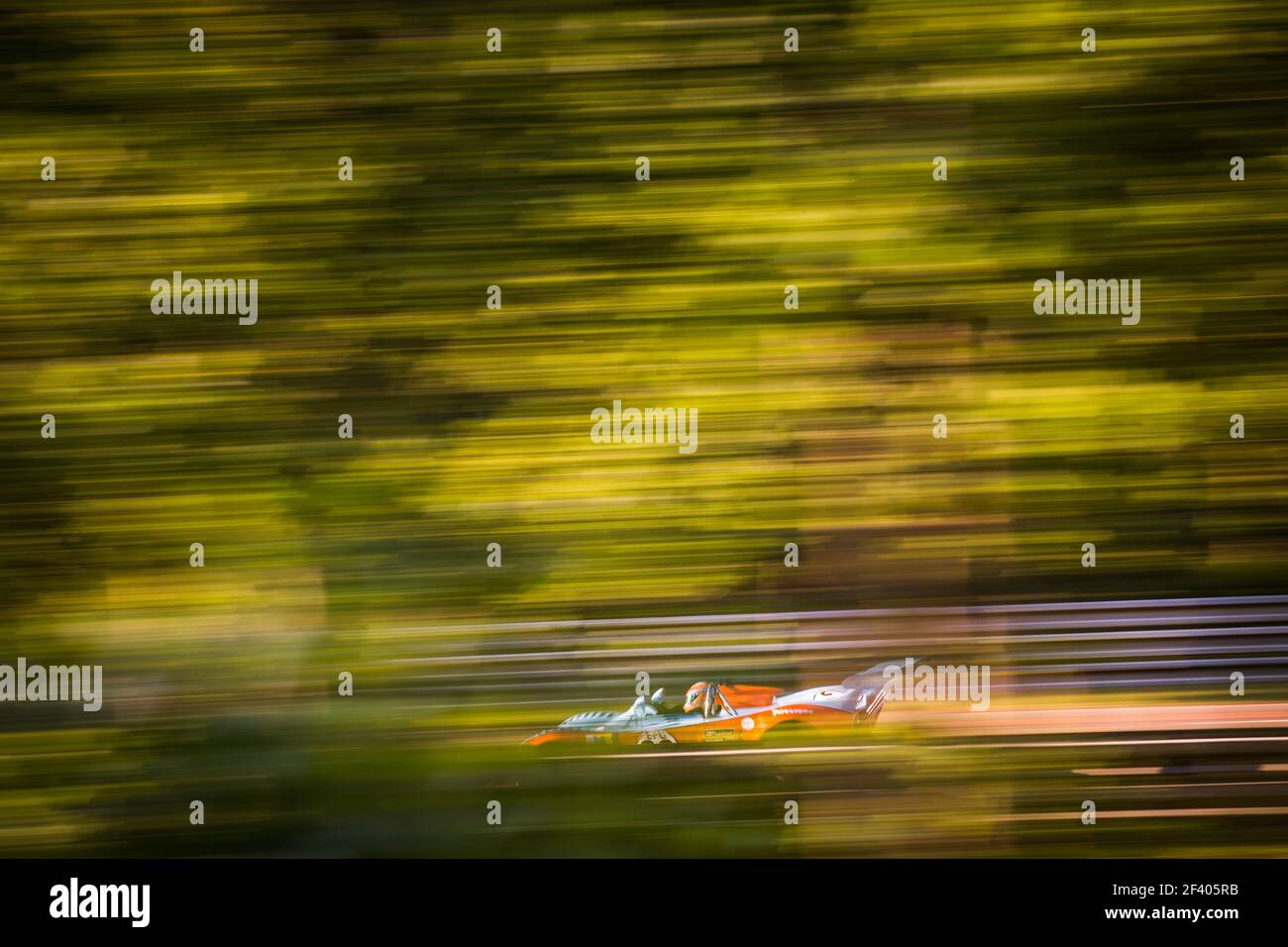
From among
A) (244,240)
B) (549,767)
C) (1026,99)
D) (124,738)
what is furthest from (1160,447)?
(124,738)

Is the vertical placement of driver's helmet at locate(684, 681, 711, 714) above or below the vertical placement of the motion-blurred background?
below

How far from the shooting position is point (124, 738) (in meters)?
2.68

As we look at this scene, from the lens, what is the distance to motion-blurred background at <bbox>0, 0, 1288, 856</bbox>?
263 centimetres

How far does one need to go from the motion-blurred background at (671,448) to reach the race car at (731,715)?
0.20 ft

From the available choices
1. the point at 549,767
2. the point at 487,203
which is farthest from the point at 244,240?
the point at 549,767

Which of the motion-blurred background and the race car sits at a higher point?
the motion-blurred background

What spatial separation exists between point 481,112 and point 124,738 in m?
2.19

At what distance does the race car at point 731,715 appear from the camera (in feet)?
8.60

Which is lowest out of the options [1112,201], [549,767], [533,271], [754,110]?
[549,767]

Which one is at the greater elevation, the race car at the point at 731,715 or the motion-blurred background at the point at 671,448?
the motion-blurred background at the point at 671,448

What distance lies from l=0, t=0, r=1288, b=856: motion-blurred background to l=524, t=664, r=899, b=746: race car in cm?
6

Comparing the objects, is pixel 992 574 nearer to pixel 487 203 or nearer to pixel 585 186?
pixel 585 186

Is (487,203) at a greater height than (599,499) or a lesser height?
greater

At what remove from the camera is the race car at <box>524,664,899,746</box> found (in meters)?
2.62
